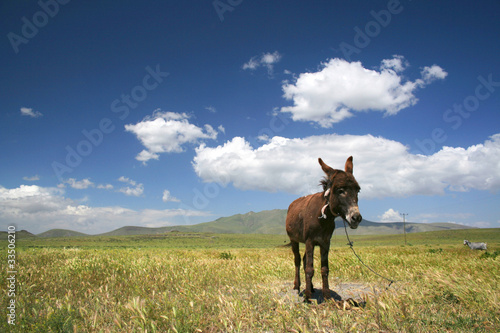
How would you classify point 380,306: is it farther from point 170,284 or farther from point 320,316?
point 170,284

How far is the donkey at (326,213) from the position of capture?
5.40 m

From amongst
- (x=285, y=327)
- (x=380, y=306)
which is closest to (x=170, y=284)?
(x=285, y=327)

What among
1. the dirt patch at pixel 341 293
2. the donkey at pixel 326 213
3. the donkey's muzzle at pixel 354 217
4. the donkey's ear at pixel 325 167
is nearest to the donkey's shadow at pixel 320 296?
the dirt patch at pixel 341 293

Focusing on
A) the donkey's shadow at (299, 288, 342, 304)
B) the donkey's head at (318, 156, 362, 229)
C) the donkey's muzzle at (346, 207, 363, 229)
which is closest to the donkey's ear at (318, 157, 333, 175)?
the donkey's head at (318, 156, 362, 229)

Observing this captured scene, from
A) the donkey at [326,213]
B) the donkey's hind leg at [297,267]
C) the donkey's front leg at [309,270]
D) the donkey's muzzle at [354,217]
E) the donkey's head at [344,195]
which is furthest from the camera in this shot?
the donkey's hind leg at [297,267]

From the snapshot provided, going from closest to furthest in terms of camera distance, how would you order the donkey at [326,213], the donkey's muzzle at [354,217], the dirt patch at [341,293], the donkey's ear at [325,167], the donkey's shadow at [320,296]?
the donkey's muzzle at [354,217]
the donkey at [326,213]
the dirt patch at [341,293]
the donkey's ear at [325,167]
the donkey's shadow at [320,296]

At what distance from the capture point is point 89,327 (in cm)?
444

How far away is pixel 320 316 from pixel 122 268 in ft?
26.6

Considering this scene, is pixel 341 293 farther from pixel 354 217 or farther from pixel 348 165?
pixel 348 165

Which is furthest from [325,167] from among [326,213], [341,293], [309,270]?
[341,293]

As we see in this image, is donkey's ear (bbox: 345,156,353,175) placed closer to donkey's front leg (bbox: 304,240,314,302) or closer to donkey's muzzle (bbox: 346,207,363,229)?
donkey's muzzle (bbox: 346,207,363,229)

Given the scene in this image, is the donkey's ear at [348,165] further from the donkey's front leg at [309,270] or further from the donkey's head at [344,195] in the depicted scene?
the donkey's front leg at [309,270]

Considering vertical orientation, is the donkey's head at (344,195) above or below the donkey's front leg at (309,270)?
above

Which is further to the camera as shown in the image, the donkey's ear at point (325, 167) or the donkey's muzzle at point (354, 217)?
the donkey's ear at point (325, 167)
